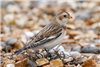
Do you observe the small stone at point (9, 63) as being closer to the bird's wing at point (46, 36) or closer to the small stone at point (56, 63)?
the bird's wing at point (46, 36)

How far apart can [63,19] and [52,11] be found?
3.51 metres

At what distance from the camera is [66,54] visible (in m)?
3.16

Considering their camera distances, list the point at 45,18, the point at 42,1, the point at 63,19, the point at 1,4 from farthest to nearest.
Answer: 1. the point at 42,1
2. the point at 1,4
3. the point at 45,18
4. the point at 63,19

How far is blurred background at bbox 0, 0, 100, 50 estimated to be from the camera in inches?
166

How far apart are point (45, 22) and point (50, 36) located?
243 centimetres

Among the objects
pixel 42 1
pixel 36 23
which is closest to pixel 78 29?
pixel 36 23

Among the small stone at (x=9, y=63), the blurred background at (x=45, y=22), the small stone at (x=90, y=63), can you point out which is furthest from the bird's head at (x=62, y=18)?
the small stone at (x=9, y=63)

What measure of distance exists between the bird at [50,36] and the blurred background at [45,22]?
72 centimetres

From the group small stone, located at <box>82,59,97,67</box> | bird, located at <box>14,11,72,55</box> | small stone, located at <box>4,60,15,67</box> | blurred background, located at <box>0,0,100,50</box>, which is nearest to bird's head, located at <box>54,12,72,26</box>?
bird, located at <box>14,11,72,55</box>

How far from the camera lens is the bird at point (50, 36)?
3005 mm

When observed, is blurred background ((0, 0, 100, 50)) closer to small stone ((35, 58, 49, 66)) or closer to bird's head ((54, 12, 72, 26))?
bird's head ((54, 12, 72, 26))

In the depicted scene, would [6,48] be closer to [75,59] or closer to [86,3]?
[75,59]

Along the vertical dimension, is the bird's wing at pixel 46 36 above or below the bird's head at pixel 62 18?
below

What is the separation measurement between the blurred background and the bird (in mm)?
718
